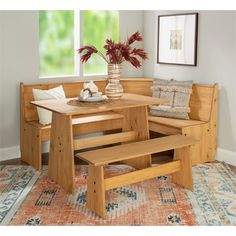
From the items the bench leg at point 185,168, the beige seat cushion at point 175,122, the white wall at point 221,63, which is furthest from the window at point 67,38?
the bench leg at point 185,168

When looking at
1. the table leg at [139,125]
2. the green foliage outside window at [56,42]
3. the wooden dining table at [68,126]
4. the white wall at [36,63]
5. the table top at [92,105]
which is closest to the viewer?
the table top at [92,105]

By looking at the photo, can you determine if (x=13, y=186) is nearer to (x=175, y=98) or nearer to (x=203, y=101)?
(x=175, y=98)

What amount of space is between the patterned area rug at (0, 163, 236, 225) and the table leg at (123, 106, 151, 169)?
0.89 ft

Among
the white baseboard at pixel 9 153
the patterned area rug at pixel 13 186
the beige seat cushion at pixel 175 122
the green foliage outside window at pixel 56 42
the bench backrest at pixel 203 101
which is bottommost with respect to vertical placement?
the patterned area rug at pixel 13 186

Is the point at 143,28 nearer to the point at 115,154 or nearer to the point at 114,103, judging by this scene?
the point at 114,103

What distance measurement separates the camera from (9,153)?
464 centimetres

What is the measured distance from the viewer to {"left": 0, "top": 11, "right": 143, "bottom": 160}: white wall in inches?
175

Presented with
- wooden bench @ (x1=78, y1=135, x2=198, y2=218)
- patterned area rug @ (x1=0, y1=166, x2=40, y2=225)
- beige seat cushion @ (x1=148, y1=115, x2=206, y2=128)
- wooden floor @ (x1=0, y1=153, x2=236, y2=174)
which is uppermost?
beige seat cushion @ (x1=148, y1=115, x2=206, y2=128)

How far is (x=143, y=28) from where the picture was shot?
5.53 meters

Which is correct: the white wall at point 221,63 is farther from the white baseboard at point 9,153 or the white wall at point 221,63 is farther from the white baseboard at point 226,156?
the white baseboard at point 9,153

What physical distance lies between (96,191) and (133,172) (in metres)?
0.39

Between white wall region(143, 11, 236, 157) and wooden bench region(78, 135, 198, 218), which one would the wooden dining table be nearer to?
wooden bench region(78, 135, 198, 218)

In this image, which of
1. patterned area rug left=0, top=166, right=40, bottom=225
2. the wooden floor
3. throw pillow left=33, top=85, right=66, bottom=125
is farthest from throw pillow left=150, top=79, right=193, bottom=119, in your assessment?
patterned area rug left=0, top=166, right=40, bottom=225

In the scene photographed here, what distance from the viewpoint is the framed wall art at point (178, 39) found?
15.4 feet
